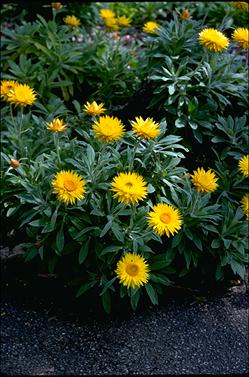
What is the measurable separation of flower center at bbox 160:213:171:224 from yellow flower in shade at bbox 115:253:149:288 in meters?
0.22

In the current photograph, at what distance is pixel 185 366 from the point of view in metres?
3.16

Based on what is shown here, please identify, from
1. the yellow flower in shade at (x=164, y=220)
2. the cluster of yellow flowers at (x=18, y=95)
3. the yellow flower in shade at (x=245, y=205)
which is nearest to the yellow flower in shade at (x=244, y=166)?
the yellow flower in shade at (x=245, y=205)

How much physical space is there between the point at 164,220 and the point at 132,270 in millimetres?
273

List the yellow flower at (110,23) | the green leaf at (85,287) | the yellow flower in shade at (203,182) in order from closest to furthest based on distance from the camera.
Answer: the yellow flower in shade at (203,182) < the green leaf at (85,287) < the yellow flower at (110,23)

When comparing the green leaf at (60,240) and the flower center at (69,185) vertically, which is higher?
the flower center at (69,185)

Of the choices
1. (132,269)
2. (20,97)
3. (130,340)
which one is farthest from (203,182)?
(20,97)

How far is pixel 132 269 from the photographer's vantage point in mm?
3002

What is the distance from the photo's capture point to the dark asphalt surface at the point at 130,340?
10.3ft

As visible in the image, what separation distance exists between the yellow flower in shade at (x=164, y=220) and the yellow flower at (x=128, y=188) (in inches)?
5.0

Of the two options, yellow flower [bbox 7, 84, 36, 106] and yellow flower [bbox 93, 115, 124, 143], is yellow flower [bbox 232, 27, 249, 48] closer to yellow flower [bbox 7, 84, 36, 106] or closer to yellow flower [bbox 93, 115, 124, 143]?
yellow flower [bbox 93, 115, 124, 143]

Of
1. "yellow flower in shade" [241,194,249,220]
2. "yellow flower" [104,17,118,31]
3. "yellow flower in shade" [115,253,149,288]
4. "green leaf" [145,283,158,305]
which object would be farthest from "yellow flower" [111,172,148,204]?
"yellow flower" [104,17,118,31]

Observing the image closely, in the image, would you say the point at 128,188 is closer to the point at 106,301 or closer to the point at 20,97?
the point at 106,301

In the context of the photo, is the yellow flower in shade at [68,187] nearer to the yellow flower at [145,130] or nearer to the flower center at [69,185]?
the flower center at [69,185]

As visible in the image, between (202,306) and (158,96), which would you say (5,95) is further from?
(202,306)
